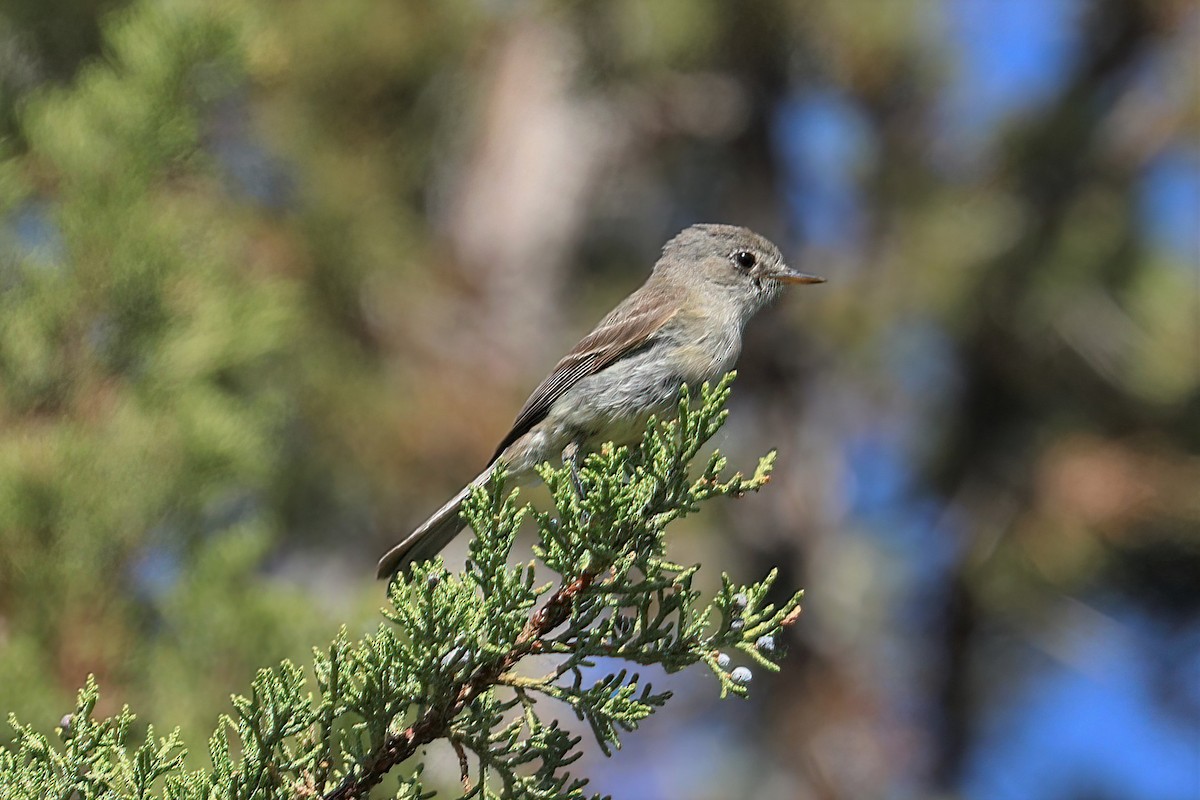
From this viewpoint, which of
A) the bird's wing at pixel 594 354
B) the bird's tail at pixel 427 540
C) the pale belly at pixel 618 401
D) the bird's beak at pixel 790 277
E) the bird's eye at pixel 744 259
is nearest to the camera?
the bird's tail at pixel 427 540

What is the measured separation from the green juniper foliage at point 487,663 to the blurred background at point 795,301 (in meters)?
1.30

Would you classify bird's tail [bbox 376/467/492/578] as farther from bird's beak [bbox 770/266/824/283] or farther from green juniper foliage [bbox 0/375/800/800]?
bird's beak [bbox 770/266/824/283]

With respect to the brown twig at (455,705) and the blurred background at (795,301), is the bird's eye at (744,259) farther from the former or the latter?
the brown twig at (455,705)

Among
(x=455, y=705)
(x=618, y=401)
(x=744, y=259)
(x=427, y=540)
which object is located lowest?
(x=455, y=705)

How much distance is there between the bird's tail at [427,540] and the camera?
9.10 feet

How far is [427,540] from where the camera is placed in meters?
2.91

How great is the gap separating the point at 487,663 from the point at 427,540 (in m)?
1.00

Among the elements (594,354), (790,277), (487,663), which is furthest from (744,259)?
(487,663)

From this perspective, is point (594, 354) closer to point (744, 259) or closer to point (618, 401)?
point (618, 401)

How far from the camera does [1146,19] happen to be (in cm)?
570

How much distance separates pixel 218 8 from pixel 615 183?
4.07 metres

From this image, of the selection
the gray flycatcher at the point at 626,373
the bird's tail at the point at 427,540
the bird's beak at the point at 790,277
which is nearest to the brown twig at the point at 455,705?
the bird's tail at the point at 427,540

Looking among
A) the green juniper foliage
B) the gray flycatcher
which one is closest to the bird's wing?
the gray flycatcher

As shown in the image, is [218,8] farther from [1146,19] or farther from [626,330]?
[1146,19]
